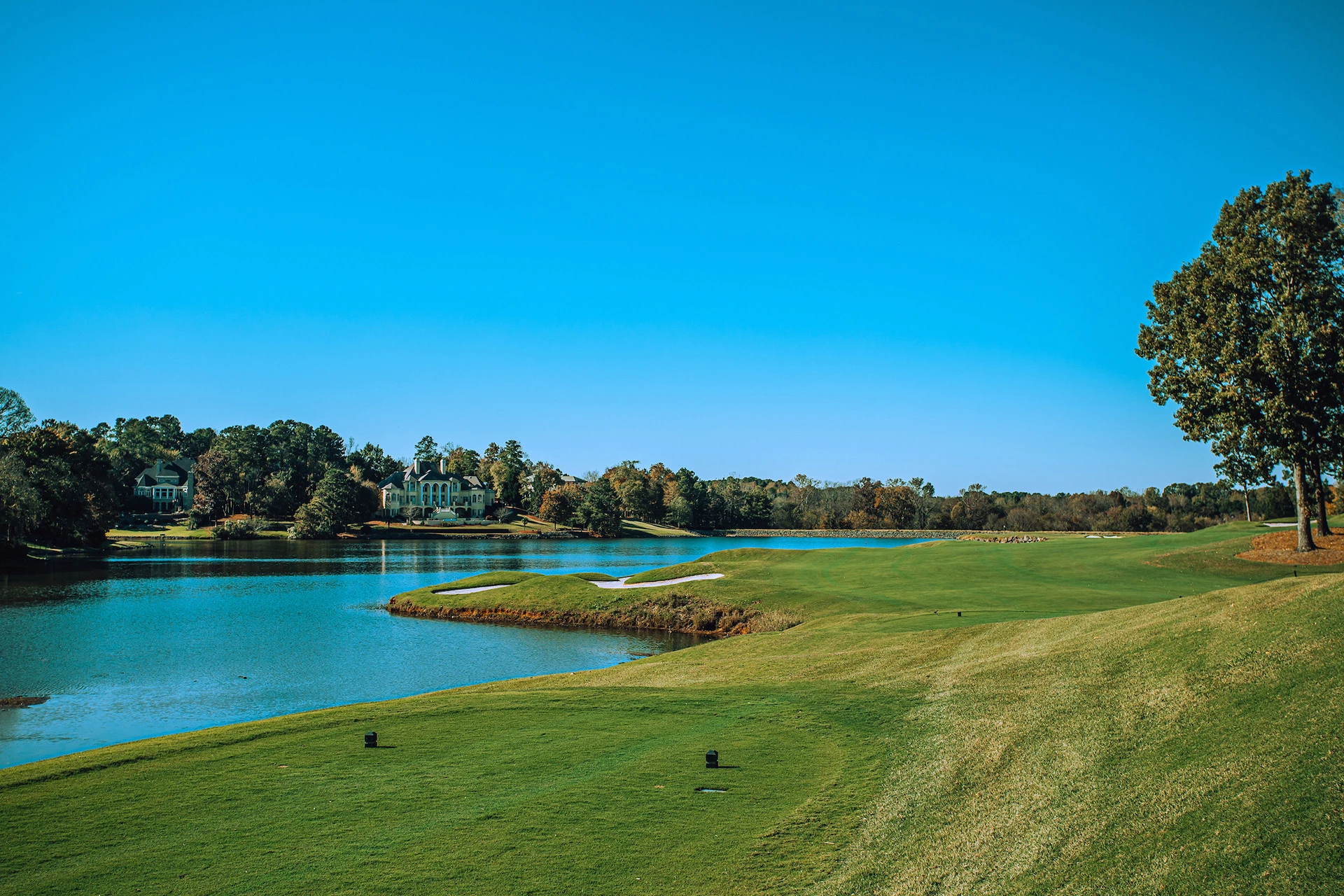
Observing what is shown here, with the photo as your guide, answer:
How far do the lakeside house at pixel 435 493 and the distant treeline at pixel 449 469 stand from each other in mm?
3687

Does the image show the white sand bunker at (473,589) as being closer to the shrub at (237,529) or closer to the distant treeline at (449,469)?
the distant treeline at (449,469)

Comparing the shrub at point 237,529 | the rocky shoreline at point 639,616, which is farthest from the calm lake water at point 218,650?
the shrub at point 237,529

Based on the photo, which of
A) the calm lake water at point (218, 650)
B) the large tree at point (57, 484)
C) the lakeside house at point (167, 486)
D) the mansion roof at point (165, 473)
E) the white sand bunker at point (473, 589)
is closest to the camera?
the calm lake water at point (218, 650)

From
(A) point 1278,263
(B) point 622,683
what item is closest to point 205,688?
(B) point 622,683

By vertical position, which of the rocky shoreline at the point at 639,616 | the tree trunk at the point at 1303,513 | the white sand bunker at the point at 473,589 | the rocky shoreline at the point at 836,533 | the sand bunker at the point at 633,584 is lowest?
the rocky shoreline at the point at 836,533

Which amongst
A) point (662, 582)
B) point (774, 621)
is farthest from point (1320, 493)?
point (662, 582)

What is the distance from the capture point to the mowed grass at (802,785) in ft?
20.6

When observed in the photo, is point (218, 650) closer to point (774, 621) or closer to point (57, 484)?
point (774, 621)

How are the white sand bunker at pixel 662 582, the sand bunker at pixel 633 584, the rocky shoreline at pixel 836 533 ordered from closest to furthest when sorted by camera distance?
the white sand bunker at pixel 662 582 < the sand bunker at pixel 633 584 < the rocky shoreline at pixel 836 533

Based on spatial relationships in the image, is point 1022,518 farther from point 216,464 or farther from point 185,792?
point 185,792

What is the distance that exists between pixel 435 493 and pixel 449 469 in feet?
A: 58.1

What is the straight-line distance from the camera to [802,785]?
30.1 feet

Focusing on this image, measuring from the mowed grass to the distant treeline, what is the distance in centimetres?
6650

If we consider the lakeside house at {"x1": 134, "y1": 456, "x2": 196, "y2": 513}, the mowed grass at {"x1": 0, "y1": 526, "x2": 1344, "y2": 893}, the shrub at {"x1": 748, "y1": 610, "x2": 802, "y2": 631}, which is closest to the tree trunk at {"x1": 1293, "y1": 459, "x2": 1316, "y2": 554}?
the shrub at {"x1": 748, "y1": 610, "x2": 802, "y2": 631}
